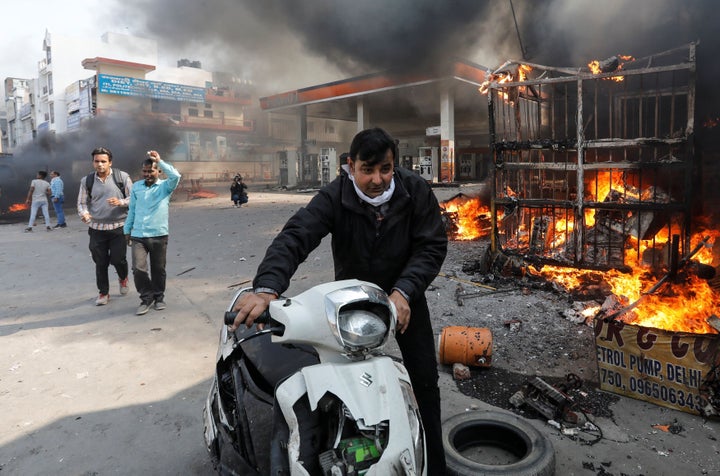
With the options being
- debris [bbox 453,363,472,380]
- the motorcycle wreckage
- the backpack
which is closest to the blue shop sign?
the backpack

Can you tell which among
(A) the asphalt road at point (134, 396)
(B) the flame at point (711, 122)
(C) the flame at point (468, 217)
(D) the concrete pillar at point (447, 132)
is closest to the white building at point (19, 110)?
(D) the concrete pillar at point (447, 132)

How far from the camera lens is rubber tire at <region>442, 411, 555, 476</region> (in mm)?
2242

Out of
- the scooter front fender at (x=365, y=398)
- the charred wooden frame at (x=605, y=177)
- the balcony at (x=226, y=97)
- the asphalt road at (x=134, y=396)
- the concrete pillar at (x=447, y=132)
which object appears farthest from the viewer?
the balcony at (x=226, y=97)

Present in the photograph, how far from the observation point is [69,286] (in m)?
6.36

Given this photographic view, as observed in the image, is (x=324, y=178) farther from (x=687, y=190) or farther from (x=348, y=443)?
(x=348, y=443)

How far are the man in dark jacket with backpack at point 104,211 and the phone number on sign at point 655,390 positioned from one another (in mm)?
5135

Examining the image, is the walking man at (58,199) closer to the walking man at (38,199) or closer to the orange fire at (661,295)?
the walking man at (38,199)

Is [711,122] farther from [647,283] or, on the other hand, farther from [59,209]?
[59,209]

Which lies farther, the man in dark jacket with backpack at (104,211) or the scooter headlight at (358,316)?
the man in dark jacket with backpack at (104,211)

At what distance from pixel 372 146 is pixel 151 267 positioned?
161 inches

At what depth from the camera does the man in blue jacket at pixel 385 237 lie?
188 centimetres

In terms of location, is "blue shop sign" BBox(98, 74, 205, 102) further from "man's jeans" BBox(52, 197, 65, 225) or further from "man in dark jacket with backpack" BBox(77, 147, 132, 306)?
"man in dark jacket with backpack" BBox(77, 147, 132, 306)

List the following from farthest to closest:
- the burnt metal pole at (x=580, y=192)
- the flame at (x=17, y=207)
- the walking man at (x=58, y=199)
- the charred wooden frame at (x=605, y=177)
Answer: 1. the flame at (x=17, y=207)
2. the walking man at (x=58, y=199)
3. the burnt metal pole at (x=580, y=192)
4. the charred wooden frame at (x=605, y=177)

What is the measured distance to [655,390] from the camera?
3.01 meters
